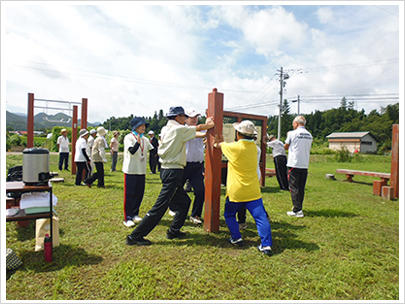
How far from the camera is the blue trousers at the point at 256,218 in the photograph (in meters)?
3.53

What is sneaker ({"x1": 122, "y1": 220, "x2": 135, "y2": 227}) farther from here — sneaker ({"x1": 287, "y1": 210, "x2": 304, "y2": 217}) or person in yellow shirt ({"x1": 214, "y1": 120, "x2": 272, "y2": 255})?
sneaker ({"x1": 287, "y1": 210, "x2": 304, "y2": 217})

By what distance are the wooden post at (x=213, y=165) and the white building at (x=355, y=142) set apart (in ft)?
201

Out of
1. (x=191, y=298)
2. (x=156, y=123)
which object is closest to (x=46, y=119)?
(x=191, y=298)

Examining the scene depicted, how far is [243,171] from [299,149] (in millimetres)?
2192

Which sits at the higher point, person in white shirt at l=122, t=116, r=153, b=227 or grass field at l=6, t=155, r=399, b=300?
person in white shirt at l=122, t=116, r=153, b=227

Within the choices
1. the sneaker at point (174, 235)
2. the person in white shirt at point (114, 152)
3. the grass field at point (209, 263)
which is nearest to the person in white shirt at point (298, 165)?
the grass field at point (209, 263)

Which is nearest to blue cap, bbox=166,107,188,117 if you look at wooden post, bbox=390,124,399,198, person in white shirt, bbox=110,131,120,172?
wooden post, bbox=390,124,399,198

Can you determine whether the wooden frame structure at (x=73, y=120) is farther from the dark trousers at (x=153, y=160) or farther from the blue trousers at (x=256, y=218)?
the blue trousers at (x=256, y=218)

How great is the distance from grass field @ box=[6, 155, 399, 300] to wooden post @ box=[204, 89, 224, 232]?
0.29 m

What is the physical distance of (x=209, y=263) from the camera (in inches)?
127

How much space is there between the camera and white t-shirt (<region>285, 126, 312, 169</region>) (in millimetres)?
5273

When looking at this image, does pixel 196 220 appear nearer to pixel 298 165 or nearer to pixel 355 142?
pixel 298 165

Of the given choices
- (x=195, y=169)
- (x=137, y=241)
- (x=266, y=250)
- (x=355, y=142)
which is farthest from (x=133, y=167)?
(x=355, y=142)

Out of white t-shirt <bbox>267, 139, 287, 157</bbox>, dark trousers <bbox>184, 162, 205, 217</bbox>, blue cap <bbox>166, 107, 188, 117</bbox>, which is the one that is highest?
blue cap <bbox>166, 107, 188, 117</bbox>
